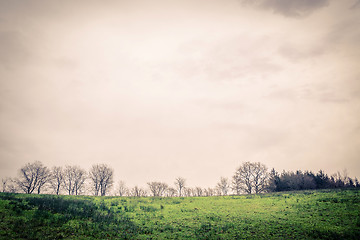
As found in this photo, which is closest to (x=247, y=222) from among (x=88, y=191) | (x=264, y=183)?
(x=264, y=183)

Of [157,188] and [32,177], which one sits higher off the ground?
[32,177]

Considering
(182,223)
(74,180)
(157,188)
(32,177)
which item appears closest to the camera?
(182,223)

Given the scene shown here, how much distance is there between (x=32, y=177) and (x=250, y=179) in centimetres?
8654

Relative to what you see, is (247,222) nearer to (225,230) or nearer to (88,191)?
(225,230)

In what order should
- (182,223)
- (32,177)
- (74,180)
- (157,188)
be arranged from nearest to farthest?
(182,223) → (32,177) → (74,180) → (157,188)

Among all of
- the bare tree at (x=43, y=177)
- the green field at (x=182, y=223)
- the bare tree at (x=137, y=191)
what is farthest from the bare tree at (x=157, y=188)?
the green field at (x=182, y=223)

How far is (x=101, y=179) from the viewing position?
76.6 meters

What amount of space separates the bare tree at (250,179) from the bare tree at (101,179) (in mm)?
54397

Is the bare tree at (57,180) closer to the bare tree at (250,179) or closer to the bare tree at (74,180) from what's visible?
the bare tree at (74,180)

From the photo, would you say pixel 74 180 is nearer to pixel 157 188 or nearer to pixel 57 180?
pixel 57 180

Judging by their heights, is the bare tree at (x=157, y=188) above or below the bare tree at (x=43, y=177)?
below

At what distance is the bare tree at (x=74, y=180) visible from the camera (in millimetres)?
77769

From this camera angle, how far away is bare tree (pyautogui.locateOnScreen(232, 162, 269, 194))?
253 feet

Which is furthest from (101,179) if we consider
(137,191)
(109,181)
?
(137,191)
